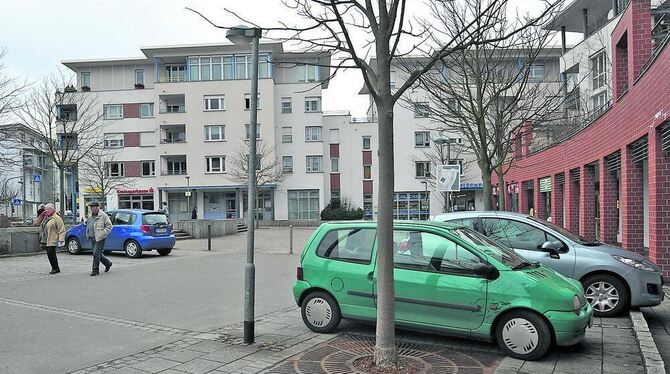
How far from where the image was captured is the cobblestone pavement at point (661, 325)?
6355mm

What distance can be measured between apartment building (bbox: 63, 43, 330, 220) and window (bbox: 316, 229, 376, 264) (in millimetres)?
41366

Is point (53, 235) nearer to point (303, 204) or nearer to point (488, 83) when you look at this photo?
point (488, 83)

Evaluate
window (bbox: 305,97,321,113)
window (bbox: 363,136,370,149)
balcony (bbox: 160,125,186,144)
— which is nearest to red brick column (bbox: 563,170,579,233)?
window (bbox: 363,136,370,149)

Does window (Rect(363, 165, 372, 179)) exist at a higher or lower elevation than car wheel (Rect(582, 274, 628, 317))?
higher

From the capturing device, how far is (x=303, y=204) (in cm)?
5094

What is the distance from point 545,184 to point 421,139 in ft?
76.1

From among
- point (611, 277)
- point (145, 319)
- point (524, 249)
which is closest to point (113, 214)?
point (145, 319)

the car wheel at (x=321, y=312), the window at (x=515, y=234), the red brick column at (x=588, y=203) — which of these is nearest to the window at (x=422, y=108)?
the window at (x=515, y=234)

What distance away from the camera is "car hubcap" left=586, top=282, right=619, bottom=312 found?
26.6ft

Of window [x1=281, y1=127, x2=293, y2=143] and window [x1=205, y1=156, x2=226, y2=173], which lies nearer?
window [x1=205, y1=156, x2=226, y2=173]

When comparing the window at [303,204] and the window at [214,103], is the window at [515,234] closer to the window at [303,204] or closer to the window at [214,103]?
the window at [303,204]

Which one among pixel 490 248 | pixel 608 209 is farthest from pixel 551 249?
pixel 608 209

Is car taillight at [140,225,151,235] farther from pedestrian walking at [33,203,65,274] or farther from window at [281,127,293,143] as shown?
window at [281,127,293,143]

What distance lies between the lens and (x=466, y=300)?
609 cm
